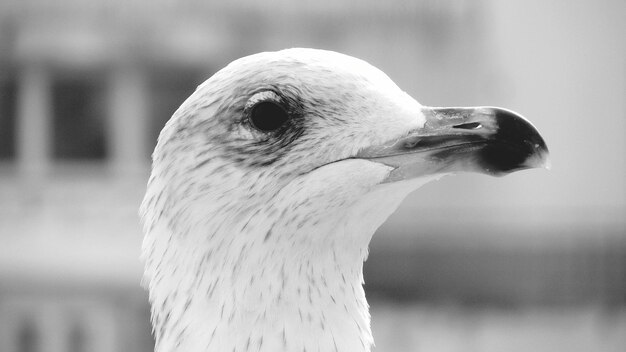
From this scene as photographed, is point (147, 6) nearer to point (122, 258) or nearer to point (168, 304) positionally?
point (122, 258)

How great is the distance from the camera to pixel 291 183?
1.31 meters

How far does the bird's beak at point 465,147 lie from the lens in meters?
1.25

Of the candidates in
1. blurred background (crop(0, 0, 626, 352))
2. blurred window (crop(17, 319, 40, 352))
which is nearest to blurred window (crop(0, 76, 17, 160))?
blurred background (crop(0, 0, 626, 352))

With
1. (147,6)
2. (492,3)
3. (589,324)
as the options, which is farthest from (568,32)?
(147,6)

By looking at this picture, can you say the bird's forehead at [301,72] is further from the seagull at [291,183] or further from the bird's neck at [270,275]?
the bird's neck at [270,275]

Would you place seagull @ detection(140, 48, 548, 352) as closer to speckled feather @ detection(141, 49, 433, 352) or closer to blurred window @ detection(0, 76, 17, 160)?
speckled feather @ detection(141, 49, 433, 352)

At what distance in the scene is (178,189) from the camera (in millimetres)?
1332

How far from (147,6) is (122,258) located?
185 centimetres

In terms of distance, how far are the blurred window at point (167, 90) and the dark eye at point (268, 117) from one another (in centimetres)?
632

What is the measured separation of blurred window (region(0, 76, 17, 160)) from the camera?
768 centimetres

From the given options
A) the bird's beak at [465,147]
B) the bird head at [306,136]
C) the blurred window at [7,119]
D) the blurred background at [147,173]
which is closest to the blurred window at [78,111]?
the blurred background at [147,173]

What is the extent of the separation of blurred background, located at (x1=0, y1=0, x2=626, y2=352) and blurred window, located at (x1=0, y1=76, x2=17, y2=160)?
0.6 inches

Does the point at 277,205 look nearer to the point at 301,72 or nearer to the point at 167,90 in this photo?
the point at 301,72

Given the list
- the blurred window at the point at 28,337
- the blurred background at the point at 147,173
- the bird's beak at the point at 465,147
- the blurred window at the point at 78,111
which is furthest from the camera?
the blurred window at the point at 78,111
